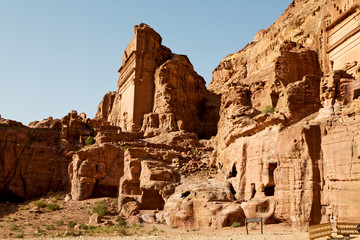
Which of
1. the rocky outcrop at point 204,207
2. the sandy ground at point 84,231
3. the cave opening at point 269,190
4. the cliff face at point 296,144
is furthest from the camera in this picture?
the cave opening at point 269,190

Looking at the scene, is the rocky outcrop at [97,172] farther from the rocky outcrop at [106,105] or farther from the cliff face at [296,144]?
the rocky outcrop at [106,105]

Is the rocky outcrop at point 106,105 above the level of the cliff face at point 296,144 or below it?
above

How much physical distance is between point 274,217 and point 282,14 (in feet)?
113

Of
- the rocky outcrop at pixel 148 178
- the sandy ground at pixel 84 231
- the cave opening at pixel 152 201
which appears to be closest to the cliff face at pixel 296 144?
the sandy ground at pixel 84 231

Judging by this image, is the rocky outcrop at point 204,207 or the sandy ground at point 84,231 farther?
the rocky outcrop at point 204,207

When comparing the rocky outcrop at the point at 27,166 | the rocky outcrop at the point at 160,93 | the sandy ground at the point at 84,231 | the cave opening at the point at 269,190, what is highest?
the rocky outcrop at the point at 160,93

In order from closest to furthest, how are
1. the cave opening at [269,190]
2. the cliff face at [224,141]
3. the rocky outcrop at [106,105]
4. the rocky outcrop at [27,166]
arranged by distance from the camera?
the cliff face at [224,141] → the cave opening at [269,190] → the rocky outcrop at [27,166] → the rocky outcrop at [106,105]

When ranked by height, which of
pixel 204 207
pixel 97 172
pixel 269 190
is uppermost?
pixel 97 172

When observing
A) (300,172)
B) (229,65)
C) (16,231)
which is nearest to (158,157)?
(16,231)

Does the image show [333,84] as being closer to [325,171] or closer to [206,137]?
[325,171]

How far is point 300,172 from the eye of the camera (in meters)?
18.8

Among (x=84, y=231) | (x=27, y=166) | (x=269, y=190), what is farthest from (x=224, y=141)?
(x=27, y=166)

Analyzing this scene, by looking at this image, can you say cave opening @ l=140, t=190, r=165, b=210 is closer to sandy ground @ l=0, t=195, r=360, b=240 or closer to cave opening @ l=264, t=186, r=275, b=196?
sandy ground @ l=0, t=195, r=360, b=240

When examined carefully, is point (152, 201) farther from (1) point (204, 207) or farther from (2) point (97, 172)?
(2) point (97, 172)
